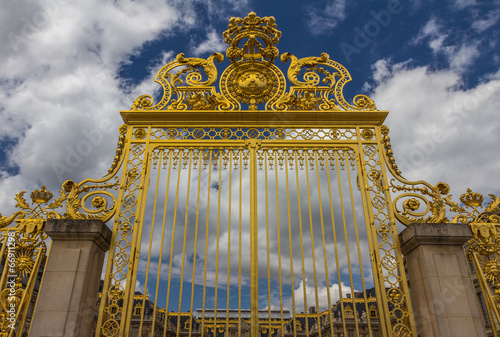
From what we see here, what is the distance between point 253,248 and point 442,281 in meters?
2.98

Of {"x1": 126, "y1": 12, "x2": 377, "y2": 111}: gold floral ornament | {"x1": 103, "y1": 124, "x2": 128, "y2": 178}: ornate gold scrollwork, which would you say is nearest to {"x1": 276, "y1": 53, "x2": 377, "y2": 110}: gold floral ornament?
{"x1": 126, "y1": 12, "x2": 377, "y2": 111}: gold floral ornament

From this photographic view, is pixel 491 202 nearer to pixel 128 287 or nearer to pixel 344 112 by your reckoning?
pixel 344 112

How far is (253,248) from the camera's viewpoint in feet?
21.2

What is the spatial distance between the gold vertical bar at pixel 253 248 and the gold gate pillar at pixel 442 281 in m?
2.52

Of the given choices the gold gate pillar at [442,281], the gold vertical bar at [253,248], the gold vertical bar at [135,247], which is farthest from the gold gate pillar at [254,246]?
the gold gate pillar at [442,281]

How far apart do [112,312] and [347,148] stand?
5.09 meters

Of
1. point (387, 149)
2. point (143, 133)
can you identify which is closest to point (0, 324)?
point (143, 133)

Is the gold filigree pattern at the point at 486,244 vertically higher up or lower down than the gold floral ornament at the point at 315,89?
lower down

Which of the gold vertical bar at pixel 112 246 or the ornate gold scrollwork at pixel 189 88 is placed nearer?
the gold vertical bar at pixel 112 246

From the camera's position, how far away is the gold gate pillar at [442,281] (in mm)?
5465

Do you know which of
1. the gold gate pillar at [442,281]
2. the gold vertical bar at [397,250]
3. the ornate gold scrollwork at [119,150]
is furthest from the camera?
the ornate gold scrollwork at [119,150]

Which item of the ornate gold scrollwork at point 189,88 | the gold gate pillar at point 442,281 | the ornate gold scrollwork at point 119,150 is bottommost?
the gold gate pillar at point 442,281

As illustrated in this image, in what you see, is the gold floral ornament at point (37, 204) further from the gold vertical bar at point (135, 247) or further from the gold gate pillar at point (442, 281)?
the gold gate pillar at point (442, 281)

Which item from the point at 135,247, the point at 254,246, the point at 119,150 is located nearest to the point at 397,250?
the point at 254,246
